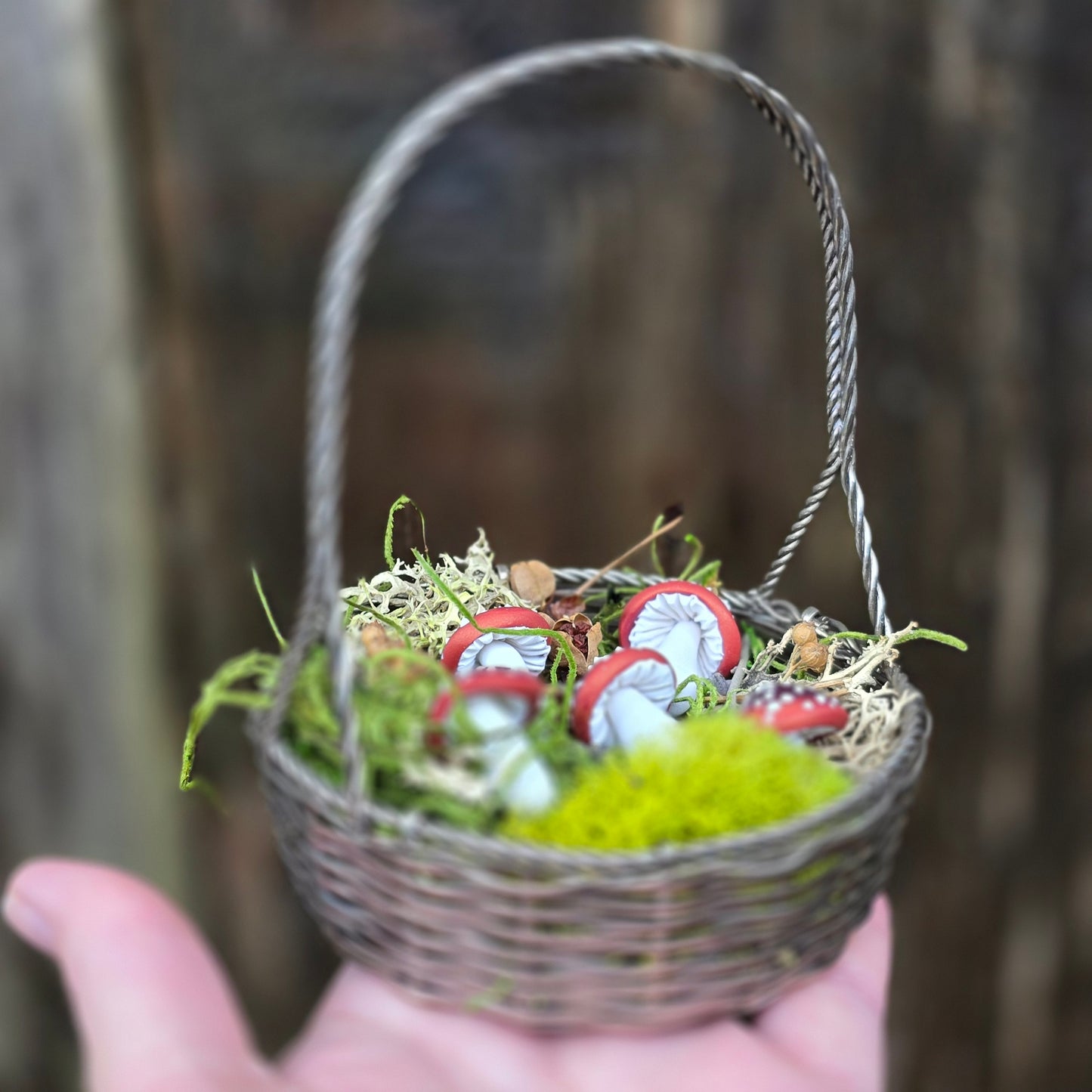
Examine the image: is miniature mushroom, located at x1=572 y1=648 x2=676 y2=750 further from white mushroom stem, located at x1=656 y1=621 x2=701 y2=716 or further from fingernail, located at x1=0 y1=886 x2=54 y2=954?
fingernail, located at x1=0 y1=886 x2=54 y2=954

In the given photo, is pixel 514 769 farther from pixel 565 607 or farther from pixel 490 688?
pixel 565 607

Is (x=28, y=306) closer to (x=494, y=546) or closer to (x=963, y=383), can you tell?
(x=494, y=546)

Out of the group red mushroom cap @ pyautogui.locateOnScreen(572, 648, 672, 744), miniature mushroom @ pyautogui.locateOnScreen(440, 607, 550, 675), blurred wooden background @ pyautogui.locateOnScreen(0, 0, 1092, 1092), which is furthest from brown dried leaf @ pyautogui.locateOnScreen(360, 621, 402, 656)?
blurred wooden background @ pyautogui.locateOnScreen(0, 0, 1092, 1092)

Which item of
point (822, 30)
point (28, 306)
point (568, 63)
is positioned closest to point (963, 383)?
point (822, 30)

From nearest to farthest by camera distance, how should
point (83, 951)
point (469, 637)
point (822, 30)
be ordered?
point (83, 951), point (469, 637), point (822, 30)

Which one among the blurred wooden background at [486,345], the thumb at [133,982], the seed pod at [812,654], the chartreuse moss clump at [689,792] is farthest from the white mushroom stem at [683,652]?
the blurred wooden background at [486,345]

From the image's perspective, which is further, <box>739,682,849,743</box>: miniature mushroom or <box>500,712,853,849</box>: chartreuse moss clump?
<box>739,682,849,743</box>: miniature mushroom
